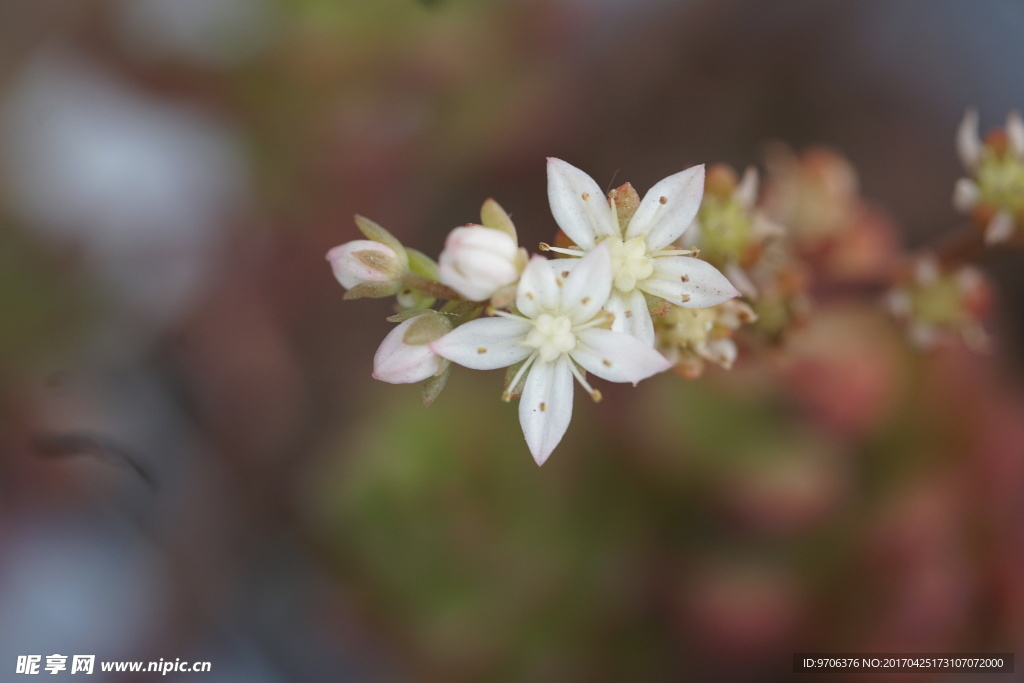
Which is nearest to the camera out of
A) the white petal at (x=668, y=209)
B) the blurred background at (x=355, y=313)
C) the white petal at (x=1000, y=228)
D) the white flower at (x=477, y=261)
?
the white flower at (x=477, y=261)

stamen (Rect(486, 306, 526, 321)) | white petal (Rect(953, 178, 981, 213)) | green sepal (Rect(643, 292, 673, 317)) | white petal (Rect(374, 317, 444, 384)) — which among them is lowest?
white petal (Rect(374, 317, 444, 384))

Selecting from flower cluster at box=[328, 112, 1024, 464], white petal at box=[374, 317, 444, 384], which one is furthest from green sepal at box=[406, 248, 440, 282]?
white petal at box=[374, 317, 444, 384]

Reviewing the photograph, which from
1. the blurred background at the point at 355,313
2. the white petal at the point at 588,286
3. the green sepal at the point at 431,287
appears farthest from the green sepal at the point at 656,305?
the blurred background at the point at 355,313

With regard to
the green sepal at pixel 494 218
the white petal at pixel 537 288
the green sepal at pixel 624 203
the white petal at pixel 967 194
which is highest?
the white petal at pixel 967 194

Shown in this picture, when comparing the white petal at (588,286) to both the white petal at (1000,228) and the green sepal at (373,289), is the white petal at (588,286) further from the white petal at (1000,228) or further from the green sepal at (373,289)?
the white petal at (1000,228)

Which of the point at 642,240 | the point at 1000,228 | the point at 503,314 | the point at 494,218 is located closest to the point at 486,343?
the point at 503,314

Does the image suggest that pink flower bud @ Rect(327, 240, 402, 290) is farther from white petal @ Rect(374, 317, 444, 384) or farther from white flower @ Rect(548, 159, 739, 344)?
white flower @ Rect(548, 159, 739, 344)

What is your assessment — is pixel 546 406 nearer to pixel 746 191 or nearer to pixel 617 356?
pixel 617 356
